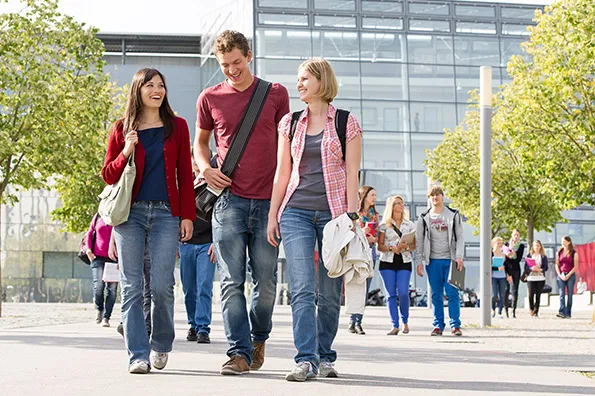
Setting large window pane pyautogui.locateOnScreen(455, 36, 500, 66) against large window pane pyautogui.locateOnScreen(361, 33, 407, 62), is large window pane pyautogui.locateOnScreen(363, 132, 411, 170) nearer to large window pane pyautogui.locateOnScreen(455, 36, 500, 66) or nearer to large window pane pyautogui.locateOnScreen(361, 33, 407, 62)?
large window pane pyautogui.locateOnScreen(361, 33, 407, 62)

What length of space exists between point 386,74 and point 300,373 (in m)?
44.4

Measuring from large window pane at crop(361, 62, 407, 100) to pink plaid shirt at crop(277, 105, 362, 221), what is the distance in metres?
42.9

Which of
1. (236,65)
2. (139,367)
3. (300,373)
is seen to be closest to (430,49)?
(236,65)

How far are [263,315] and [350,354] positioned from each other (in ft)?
8.02

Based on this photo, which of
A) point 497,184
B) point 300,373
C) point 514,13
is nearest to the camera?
point 300,373

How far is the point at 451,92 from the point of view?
51.8 meters

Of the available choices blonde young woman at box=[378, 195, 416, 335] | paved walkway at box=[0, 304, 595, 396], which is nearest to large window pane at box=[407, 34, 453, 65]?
blonde young woman at box=[378, 195, 416, 335]

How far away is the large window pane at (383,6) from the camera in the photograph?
50688mm

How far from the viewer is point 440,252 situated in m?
14.9

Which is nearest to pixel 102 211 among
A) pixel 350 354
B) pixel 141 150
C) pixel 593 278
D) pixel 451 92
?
pixel 141 150

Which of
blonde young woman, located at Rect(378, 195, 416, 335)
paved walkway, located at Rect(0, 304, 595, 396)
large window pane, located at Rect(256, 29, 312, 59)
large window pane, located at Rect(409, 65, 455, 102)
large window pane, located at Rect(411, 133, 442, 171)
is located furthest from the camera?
large window pane, located at Rect(409, 65, 455, 102)

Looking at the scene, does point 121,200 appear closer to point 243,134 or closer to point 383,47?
point 243,134

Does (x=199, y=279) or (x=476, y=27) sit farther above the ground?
(x=476, y=27)

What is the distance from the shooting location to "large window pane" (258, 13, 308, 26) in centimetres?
4925
